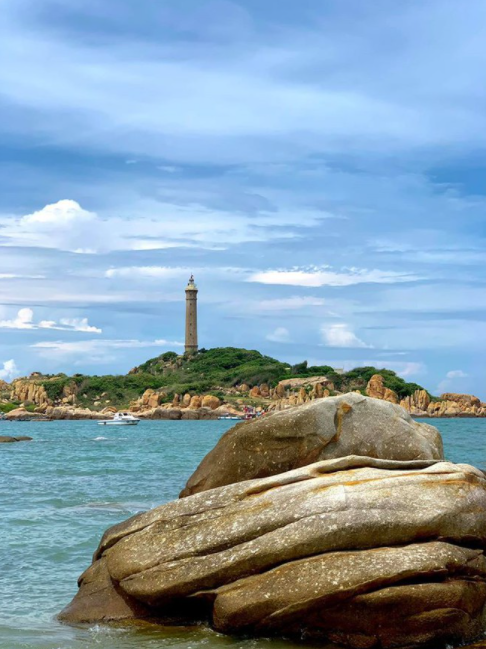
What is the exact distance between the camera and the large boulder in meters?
16.1

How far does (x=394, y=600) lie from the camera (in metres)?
12.2

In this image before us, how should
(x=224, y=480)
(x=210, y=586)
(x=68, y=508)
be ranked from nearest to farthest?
(x=210, y=586)
(x=224, y=480)
(x=68, y=508)

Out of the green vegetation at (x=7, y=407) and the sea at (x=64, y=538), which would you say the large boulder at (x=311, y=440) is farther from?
the green vegetation at (x=7, y=407)

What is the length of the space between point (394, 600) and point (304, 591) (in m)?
1.26

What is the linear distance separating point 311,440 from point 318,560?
3.81 meters

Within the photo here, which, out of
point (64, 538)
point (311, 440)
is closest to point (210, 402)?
point (64, 538)

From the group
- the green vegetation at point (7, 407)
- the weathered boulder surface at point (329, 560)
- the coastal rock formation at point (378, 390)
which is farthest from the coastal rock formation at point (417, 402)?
the weathered boulder surface at point (329, 560)

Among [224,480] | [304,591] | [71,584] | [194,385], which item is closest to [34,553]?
[71,584]

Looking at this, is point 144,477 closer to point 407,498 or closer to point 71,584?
point 71,584

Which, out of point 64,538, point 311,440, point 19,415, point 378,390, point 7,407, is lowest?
point 64,538

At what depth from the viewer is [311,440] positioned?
1611 cm

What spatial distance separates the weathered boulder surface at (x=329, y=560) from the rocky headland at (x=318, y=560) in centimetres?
2

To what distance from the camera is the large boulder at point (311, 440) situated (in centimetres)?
1612

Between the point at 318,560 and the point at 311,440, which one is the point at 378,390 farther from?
the point at 318,560
